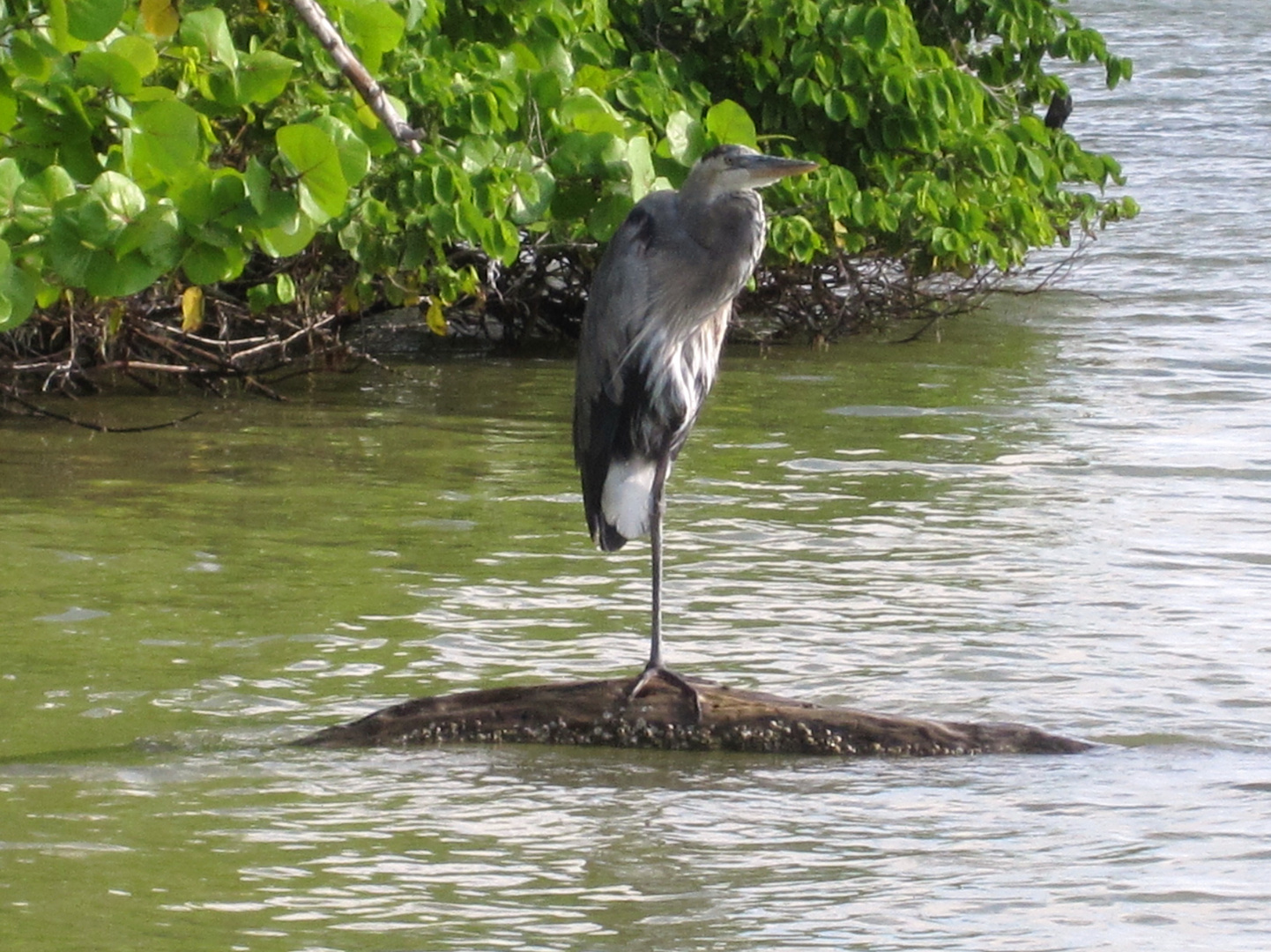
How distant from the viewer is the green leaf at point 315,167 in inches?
180

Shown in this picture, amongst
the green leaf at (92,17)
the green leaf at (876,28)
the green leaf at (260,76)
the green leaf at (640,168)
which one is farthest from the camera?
the green leaf at (876,28)

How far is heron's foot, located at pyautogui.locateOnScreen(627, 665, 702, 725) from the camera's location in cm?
466

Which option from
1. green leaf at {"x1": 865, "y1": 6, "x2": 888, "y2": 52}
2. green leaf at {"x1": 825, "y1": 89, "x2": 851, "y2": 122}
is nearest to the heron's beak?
green leaf at {"x1": 865, "y1": 6, "x2": 888, "y2": 52}

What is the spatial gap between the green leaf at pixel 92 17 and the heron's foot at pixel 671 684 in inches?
Answer: 71.1

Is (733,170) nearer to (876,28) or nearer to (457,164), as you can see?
(457,164)

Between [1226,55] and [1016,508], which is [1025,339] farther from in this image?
[1226,55]

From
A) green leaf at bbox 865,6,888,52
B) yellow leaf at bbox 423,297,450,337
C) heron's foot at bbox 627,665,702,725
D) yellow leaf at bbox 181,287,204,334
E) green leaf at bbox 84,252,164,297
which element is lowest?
heron's foot at bbox 627,665,702,725

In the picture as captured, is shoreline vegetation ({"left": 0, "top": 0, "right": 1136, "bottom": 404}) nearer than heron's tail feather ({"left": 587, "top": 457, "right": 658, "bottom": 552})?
Yes

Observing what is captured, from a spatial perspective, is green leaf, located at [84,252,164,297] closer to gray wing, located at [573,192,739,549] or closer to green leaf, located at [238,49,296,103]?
green leaf, located at [238,49,296,103]

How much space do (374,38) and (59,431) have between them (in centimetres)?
365

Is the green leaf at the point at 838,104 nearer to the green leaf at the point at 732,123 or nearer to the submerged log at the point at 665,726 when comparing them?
the green leaf at the point at 732,123

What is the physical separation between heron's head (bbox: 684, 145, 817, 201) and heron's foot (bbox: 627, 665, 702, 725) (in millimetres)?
1086

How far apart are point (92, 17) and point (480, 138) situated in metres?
2.86

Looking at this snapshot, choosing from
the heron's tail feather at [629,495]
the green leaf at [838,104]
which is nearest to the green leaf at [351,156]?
the heron's tail feather at [629,495]
